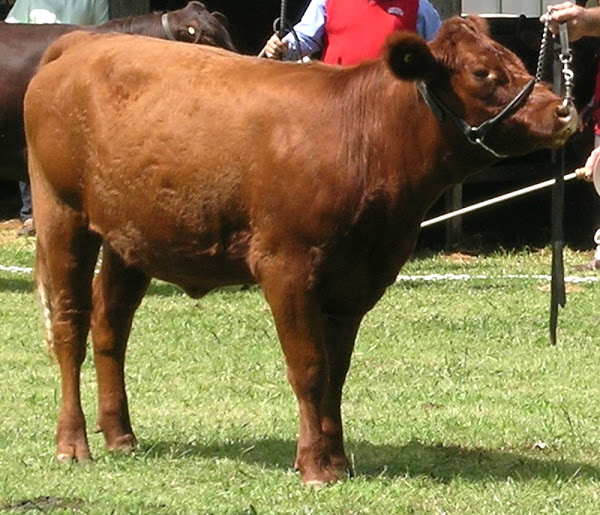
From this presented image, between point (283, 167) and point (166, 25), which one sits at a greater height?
point (166, 25)

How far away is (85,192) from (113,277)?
470 millimetres

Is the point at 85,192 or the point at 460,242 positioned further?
the point at 460,242

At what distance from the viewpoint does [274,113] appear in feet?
20.3

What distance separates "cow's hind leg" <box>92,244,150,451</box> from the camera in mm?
6945

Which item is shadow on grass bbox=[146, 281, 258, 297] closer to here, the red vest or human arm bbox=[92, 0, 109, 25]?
human arm bbox=[92, 0, 109, 25]

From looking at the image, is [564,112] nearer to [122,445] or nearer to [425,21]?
[122,445]

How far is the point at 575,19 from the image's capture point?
6844 mm

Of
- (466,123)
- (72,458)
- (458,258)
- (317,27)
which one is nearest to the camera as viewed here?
(466,123)

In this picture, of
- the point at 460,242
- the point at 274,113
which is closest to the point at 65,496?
the point at 274,113

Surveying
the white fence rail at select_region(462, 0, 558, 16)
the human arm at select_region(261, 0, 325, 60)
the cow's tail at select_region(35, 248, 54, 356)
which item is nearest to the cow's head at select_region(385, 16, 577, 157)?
the cow's tail at select_region(35, 248, 54, 356)

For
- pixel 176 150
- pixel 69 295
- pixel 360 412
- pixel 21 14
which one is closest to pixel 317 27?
pixel 360 412

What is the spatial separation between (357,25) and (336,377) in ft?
11.0

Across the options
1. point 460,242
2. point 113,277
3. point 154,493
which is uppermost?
point 113,277

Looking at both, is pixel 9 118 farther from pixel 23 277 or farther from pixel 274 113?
pixel 274 113
